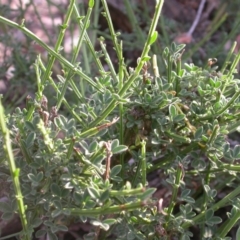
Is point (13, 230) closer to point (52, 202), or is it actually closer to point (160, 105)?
point (52, 202)

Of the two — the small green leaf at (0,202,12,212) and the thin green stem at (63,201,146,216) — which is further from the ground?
the thin green stem at (63,201,146,216)

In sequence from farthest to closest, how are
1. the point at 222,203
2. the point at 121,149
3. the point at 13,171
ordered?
the point at 222,203
the point at 121,149
the point at 13,171

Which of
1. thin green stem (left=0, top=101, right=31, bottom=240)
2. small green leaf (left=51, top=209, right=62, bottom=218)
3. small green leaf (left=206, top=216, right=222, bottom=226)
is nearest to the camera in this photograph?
thin green stem (left=0, top=101, right=31, bottom=240)

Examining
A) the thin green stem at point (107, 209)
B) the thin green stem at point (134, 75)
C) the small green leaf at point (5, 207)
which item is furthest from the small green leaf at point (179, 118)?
the small green leaf at point (5, 207)

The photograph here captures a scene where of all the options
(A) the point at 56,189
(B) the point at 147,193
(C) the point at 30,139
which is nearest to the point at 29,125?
(C) the point at 30,139

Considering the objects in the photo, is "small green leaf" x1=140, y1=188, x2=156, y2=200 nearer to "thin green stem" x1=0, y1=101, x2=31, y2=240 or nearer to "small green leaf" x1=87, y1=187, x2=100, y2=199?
"small green leaf" x1=87, y1=187, x2=100, y2=199

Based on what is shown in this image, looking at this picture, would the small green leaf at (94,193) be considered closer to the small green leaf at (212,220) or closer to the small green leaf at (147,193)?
the small green leaf at (147,193)

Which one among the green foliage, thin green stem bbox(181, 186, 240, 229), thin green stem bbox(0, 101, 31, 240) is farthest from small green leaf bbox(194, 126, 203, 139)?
thin green stem bbox(0, 101, 31, 240)

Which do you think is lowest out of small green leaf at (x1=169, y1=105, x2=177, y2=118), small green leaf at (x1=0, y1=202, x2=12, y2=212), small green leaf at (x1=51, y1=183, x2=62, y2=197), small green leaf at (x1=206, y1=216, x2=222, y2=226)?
small green leaf at (x1=0, y1=202, x2=12, y2=212)

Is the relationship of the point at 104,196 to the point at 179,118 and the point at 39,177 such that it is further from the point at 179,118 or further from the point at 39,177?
the point at 179,118
